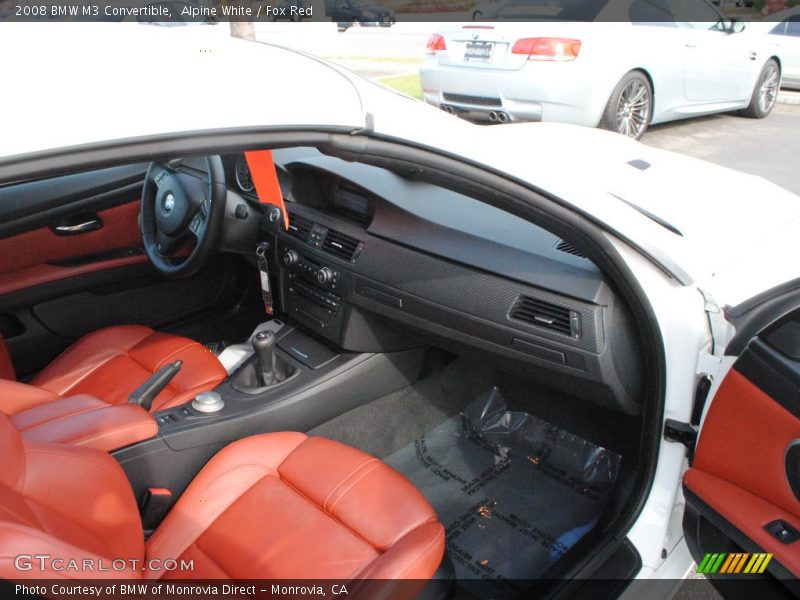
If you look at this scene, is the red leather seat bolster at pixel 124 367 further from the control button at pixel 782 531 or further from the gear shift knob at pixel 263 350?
the control button at pixel 782 531

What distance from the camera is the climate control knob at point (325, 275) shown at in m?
2.41

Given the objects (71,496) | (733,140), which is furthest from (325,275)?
(733,140)

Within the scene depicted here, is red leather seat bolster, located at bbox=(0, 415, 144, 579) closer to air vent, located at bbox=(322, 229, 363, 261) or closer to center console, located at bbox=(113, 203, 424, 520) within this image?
center console, located at bbox=(113, 203, 424, 520)

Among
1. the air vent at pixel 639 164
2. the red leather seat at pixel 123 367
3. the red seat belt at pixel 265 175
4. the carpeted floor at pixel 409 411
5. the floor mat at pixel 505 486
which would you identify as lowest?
the floor mat at pixel 505 486

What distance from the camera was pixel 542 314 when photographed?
191 cm

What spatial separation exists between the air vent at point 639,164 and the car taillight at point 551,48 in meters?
3.73

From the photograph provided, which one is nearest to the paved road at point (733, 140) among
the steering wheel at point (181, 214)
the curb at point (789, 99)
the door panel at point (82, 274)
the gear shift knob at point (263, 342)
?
the curb at point (789, 99)

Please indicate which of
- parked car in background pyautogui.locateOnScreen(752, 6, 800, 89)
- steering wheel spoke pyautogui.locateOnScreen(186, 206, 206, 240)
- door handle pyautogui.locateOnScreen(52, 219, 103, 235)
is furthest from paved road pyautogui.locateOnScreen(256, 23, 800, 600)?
door handle pyautogui.locateOnScreen(52, 219, 103, 235)

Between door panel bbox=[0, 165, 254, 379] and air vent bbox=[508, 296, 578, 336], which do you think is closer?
air vent bbox=[508, 296, 578, 336]

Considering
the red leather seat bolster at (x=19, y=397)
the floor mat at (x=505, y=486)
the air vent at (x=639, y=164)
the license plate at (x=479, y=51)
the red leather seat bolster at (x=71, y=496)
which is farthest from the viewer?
the license plate at (x=479, y=51)

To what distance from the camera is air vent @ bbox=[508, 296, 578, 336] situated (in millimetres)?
1854

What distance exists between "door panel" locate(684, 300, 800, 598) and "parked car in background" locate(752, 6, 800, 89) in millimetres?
9280

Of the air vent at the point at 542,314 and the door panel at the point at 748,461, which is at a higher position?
the air vent at the point at 542,314

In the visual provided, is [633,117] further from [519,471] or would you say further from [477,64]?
[519,471]
